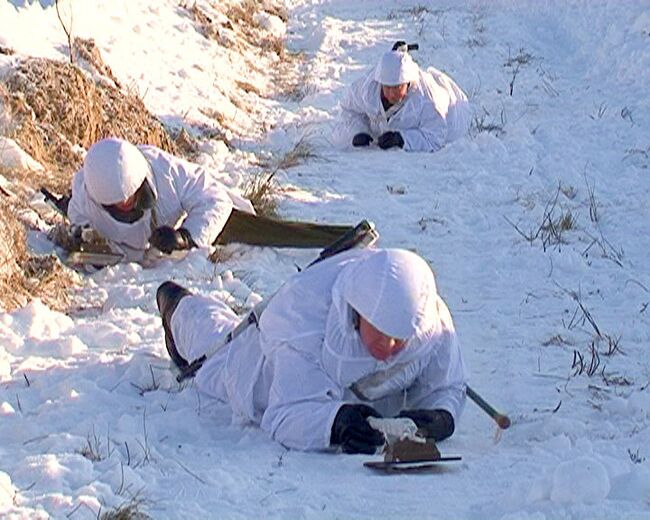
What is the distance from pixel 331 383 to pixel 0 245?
257cm

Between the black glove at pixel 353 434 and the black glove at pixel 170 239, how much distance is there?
2724 mm

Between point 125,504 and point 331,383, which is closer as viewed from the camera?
point 125,504

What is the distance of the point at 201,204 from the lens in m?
7.75

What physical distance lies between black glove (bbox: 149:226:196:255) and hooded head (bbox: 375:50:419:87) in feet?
12.6

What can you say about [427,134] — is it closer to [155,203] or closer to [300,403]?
[155,203]

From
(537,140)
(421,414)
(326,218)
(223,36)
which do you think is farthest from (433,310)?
(223,36)

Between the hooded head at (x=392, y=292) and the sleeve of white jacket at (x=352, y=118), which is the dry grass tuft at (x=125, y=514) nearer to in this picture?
the hooded head at (x=392, y=292)

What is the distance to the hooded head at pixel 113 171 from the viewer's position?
24.2ft

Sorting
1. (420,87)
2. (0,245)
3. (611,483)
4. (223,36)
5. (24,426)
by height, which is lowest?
(223,36)

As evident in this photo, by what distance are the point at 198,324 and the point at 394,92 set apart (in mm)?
5410

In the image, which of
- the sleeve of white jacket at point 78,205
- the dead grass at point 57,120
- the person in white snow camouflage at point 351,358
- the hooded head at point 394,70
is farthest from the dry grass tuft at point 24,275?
the hooded head at point 394,70

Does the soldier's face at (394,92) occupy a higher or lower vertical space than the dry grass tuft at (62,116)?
lower

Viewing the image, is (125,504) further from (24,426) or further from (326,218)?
(326,218)

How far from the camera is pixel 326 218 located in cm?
884
